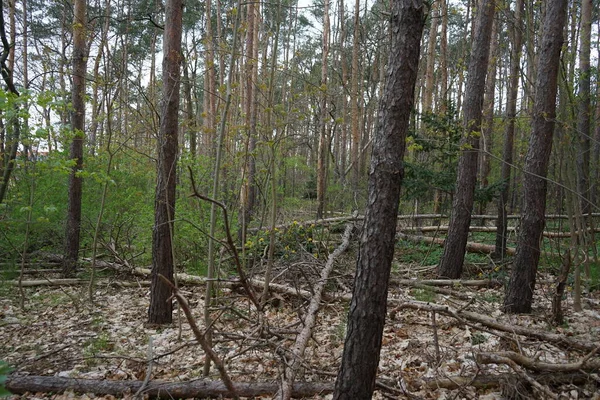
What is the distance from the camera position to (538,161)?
4.93 metres

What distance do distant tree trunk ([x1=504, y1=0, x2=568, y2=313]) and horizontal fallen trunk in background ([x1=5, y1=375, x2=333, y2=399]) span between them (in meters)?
3.23

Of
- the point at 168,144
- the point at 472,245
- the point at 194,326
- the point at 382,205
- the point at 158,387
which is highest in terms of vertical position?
the point at 168,144

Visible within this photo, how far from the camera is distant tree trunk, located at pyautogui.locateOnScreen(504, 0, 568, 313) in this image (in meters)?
4.86

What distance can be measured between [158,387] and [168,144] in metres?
2.98

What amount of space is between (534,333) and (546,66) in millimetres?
3271

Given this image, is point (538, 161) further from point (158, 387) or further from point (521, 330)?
point (158, 387)

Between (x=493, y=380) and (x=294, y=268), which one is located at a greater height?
(x=294, y=268)

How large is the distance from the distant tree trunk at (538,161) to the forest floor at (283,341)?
15.3 inches

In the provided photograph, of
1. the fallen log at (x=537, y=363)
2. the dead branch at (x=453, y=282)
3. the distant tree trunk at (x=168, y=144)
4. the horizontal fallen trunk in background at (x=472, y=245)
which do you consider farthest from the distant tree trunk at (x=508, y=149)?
the distant tree trunk at (x=168, y=144)

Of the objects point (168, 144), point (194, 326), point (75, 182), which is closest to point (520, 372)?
point (194, 326)

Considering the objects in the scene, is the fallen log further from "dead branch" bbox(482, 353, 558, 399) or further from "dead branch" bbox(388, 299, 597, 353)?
"dead branch" bbox(388, 299, 597, 353)

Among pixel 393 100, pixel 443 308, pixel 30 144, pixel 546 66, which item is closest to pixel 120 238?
pixel 30 144

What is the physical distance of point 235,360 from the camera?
4.32 meters

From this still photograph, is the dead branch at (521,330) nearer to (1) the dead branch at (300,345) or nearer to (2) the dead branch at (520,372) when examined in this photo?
(2) the dead branch at (520,372)
